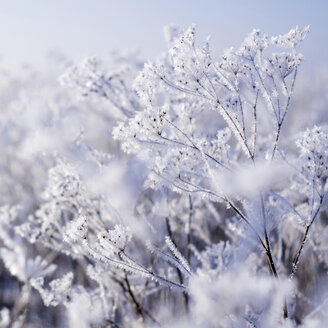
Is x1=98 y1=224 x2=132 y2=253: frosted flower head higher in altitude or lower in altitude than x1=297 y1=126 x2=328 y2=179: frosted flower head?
lower

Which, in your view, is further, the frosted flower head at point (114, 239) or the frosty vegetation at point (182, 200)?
the frosty vegetation at point (182, 200)

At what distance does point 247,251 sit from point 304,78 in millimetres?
16371

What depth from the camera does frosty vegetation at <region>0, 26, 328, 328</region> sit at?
2354 mm

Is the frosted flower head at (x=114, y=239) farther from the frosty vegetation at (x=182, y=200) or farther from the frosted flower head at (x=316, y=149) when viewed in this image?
the frosted flower head at (x=316, y=149)

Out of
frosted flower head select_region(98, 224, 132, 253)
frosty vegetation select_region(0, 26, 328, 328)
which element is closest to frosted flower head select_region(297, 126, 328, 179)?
frosty vegetation select_region(0, 26, 328, 328)

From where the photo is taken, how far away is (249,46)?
2.47m

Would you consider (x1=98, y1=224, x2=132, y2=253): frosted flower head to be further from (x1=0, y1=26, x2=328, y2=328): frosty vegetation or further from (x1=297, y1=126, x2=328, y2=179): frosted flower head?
(x1=297, y1=126, x2=328, y2=179): frosted flower head

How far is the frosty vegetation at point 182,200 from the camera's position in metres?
2.35

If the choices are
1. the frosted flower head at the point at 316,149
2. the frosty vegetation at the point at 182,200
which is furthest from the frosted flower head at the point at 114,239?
the frosted flower head at the point at 316,149

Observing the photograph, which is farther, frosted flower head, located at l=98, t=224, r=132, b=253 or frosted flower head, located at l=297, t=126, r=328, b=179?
frosted flower head, located at l=297, t=126, r=328, b=179

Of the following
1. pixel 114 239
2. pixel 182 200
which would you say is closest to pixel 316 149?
pixel 114 239

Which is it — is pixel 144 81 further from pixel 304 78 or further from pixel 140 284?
pixel 304 78

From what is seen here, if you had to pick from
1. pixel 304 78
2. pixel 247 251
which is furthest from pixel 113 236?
pixel 304 78

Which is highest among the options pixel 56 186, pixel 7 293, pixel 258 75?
pixel 258 75
